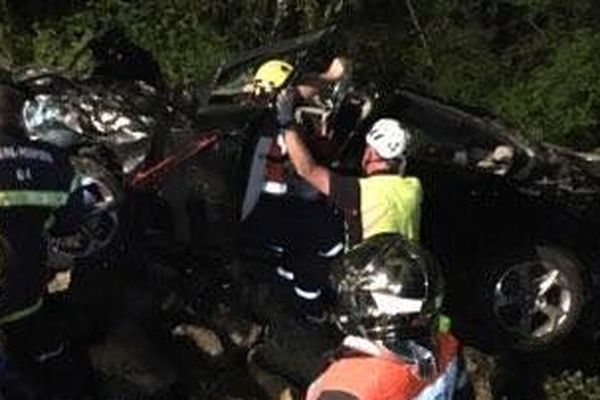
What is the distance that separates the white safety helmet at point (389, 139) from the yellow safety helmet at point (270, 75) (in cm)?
78

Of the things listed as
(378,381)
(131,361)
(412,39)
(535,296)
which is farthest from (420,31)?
(378,381)

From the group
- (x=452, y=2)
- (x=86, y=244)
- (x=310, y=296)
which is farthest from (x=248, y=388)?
(x=452, y=2)

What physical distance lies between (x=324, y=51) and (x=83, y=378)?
96.7 inches

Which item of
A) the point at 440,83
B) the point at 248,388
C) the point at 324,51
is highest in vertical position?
the point at 324,51

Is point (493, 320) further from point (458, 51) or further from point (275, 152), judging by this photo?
point (458, 51)

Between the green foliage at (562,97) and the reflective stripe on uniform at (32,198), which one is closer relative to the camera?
the reflective stripe on uniform at (32,198)

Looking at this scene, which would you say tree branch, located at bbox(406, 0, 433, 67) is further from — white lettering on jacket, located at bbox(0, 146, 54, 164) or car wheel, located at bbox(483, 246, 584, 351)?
white lettering on jacket, located at bbox(0, 146, 54, 164)

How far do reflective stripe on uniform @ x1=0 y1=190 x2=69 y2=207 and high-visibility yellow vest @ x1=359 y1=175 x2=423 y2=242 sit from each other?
1.93 metres

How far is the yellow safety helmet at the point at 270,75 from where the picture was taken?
8930mm

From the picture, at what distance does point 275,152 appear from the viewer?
8.57 meters

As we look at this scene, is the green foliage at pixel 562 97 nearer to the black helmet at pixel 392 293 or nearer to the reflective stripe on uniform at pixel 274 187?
the reflective stripe on uniform at pixel 274 187

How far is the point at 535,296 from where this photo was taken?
358 inches

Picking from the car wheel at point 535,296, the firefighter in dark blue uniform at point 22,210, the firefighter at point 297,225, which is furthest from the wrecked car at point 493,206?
the firefighter in dark blue uniform at point 22,210

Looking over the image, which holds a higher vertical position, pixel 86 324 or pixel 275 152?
pixel 275 152
